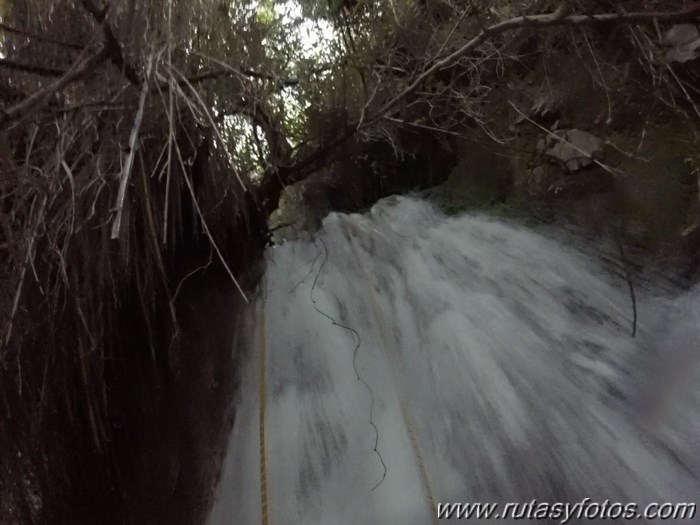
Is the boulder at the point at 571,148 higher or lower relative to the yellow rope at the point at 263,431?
higher

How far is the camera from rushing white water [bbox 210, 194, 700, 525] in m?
0.76

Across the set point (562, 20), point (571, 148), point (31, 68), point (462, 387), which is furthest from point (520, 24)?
point (31, 68)

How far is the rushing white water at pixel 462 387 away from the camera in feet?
2.50

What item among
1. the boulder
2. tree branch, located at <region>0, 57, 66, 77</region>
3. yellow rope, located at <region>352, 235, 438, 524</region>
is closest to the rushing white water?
yellow rope, located at <region>352, 235, 438, 524</region>

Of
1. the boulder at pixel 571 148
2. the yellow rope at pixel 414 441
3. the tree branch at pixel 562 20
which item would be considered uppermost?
the tree branch at pixel 562 20

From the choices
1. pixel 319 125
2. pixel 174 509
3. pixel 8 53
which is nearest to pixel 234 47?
pixel 319 125

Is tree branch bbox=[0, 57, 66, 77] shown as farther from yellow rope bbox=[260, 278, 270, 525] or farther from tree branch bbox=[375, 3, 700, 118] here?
tree branch bbox=[375, 3, 700, 118]

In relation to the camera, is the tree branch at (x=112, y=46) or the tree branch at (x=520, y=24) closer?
the tree branch at (x=112, y=46)

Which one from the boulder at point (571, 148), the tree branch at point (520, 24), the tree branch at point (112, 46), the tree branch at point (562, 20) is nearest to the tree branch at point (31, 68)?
the tree branch at point (112, 46)

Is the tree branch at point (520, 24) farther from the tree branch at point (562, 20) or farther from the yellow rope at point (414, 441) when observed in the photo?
the yellow rope at point (414, 441)

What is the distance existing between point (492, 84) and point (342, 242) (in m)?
0.48

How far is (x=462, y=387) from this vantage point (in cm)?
85

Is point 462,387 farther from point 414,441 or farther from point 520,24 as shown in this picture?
point 520,24

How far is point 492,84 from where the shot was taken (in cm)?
113
